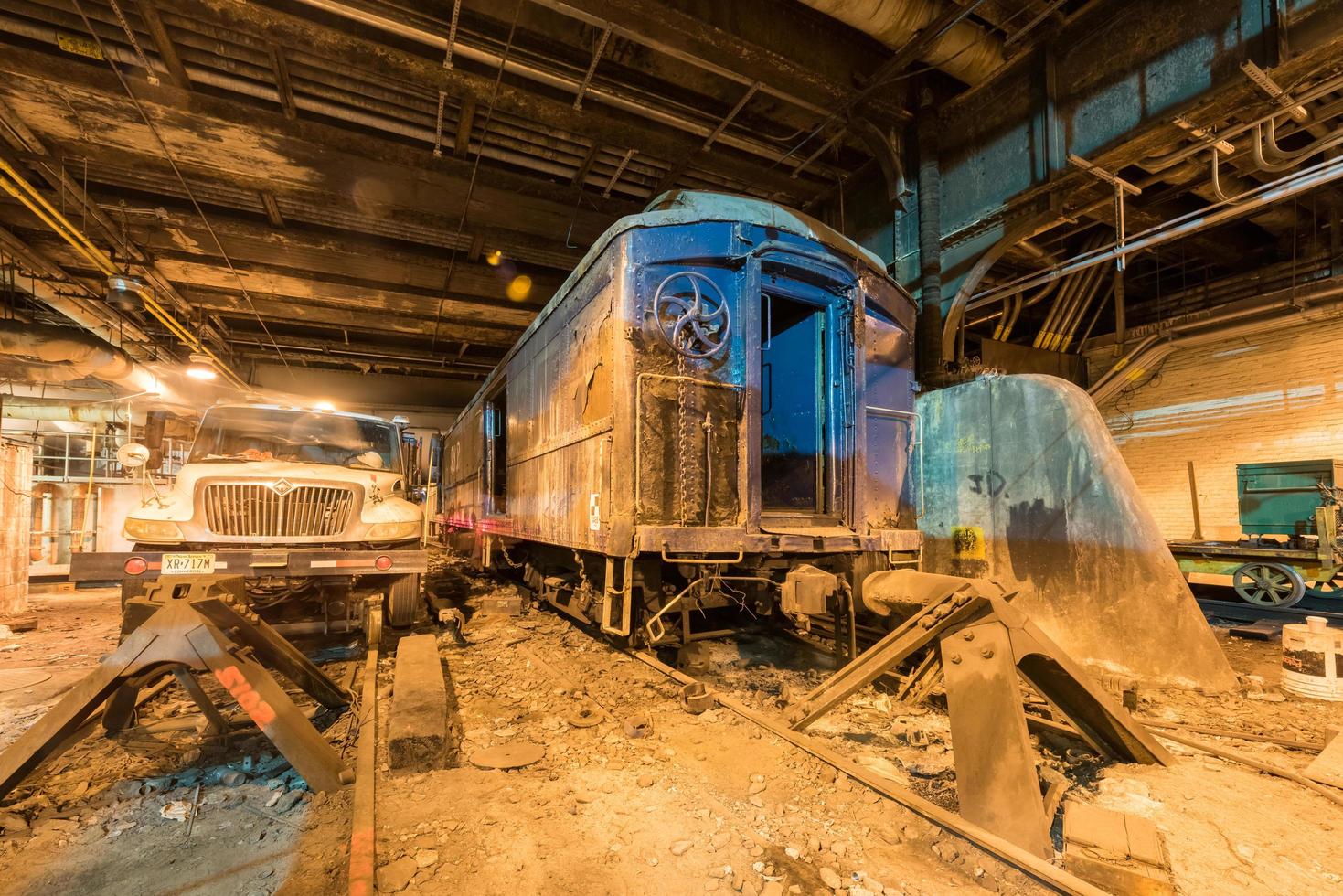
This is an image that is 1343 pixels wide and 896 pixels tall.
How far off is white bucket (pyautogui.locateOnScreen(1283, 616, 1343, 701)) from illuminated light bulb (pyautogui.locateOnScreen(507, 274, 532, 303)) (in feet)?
39.6

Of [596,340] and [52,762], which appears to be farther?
[596,340]

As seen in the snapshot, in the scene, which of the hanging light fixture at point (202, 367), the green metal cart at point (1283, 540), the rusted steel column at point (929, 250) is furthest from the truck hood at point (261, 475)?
the green metal cart at point (1283, 540)

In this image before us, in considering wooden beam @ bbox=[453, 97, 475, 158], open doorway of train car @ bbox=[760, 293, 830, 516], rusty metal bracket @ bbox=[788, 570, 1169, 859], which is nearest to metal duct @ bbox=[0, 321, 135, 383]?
wooden beam @ bbox=[453, 97, 475, 158]

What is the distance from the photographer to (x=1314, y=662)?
453 centimetres

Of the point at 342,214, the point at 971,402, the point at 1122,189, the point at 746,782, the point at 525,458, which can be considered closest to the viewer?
the point at 746,782

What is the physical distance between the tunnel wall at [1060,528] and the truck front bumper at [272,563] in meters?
5.40

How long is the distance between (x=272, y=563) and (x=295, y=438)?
2.47 metres

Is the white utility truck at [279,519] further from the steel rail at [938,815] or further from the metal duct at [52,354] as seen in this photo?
the metal duct at [52,354]

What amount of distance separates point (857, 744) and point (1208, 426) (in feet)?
39.2

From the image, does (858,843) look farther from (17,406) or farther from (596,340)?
(17,406)

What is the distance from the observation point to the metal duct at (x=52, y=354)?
10.3m

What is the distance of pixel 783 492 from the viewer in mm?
6230

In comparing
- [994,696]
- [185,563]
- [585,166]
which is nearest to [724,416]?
[994,696]

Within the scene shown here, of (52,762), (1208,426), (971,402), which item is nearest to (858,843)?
(52,762)
